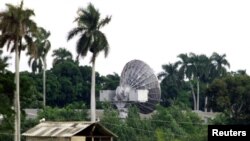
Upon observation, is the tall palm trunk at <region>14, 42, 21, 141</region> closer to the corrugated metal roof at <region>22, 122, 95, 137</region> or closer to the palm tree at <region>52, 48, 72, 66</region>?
the corrugated metal roof at <region>22, 122, 95, 137</region>

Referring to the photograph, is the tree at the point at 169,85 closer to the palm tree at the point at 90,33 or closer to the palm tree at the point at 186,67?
the palm tree at the point at 186,67

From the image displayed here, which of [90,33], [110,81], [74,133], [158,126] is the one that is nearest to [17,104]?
[74,133]

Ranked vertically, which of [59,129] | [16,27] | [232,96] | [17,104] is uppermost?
[16,27]

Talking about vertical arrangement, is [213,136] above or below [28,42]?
below

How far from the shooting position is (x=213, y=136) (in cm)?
2912

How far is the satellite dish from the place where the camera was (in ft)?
399

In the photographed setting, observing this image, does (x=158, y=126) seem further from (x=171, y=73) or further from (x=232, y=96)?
(x=171, y=73)

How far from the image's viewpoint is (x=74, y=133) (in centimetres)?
5994

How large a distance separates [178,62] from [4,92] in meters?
95.5

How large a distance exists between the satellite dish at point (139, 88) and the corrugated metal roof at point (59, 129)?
55.8 metres

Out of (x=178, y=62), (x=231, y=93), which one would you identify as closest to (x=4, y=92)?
(x=231, y=93)

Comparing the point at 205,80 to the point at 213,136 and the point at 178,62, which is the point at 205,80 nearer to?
the point at 178,62

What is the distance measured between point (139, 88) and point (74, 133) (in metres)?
65.0

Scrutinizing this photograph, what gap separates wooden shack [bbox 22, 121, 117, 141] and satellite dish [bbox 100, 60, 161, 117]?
57148 mm
